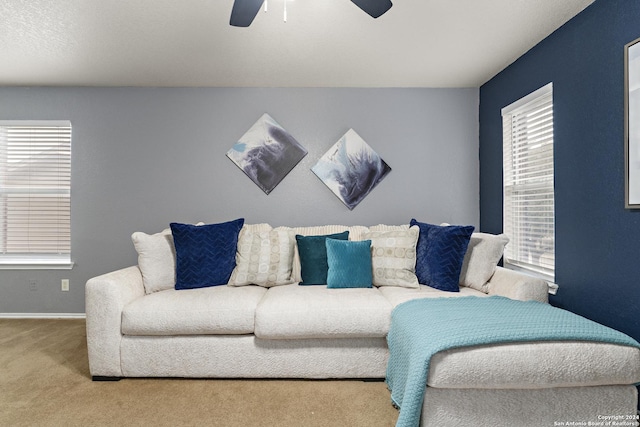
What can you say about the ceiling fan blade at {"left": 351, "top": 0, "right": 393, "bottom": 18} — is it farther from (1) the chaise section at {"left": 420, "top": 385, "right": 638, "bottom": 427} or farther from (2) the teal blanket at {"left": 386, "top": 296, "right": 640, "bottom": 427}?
Result: (1) the chaise section at {"left": 420, "top": 385, "right": 638, "bottom": 427}

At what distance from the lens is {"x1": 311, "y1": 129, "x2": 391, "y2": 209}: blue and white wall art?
3.81 metres

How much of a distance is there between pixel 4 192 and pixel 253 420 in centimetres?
374

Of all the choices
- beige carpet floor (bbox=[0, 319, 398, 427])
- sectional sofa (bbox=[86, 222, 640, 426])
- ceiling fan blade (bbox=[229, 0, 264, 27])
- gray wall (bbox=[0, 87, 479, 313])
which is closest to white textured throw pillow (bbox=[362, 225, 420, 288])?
sectional sofa (bbox=[86, 222, 640, 426])

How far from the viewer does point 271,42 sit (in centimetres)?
286

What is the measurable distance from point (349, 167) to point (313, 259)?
1.22 metres

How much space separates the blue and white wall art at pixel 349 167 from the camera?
12.5ft

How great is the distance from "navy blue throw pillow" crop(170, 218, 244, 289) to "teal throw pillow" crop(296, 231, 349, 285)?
553mm

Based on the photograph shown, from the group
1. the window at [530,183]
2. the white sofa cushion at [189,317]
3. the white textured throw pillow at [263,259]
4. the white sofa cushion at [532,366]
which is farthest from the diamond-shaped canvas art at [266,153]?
the white sofa cushion at [532,366]

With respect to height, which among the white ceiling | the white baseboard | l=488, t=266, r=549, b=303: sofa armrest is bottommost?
the white baseboard

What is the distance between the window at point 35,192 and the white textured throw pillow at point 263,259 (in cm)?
219

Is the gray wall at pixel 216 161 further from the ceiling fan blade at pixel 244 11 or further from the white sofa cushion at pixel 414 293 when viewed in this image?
the ceiling fan blade at pixel 244 11

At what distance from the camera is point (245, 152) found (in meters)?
3.80

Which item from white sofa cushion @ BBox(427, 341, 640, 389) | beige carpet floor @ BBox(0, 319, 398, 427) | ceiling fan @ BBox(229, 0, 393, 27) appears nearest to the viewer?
white sofa cushion @ BBox(427, 341, 640, 389)

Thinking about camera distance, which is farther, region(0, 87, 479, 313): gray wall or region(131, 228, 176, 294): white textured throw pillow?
region(0, 87, 479, 313): gray wall
